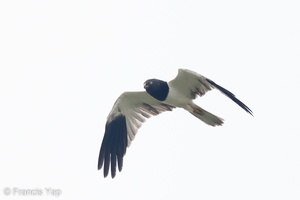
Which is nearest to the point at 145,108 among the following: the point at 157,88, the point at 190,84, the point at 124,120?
the point at 124,120

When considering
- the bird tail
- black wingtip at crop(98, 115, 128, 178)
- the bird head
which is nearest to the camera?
the bird tail

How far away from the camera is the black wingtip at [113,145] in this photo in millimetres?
12836

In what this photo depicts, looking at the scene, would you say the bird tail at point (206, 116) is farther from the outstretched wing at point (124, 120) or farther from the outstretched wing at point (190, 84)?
the outstretched wing at point (124, 120)

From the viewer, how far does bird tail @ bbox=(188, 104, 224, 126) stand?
12312 mm

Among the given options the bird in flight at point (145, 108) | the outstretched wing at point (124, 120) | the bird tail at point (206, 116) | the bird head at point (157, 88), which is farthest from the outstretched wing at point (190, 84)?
the outstretched wing at point (124, 120)

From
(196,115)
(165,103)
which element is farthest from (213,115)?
(165,103)

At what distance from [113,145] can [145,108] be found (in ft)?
3.54

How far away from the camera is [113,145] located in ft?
42.9

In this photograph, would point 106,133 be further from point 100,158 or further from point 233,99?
point 233,99

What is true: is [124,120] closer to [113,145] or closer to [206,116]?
[113,145]

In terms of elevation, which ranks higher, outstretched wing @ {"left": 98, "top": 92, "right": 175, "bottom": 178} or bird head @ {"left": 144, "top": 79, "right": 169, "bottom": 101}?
bird head @ {"left": 144, "top": 79, "right": 169, "bottom": 101}

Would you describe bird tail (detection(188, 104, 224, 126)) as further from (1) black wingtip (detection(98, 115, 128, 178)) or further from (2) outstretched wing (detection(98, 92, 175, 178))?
(1) black wingtip (detection(98, 115, 128, 178))

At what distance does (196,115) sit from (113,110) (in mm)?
1933

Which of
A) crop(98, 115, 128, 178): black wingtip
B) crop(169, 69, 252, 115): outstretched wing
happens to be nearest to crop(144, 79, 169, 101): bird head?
crop(169, 69, 252, 115): outstretched wing
